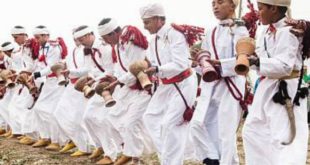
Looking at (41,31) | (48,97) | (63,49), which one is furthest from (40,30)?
(48,97)

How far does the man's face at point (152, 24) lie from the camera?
245 inches

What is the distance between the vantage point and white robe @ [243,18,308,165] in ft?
13.9

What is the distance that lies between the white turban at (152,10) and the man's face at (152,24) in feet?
0.15

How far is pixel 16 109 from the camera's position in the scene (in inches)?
410

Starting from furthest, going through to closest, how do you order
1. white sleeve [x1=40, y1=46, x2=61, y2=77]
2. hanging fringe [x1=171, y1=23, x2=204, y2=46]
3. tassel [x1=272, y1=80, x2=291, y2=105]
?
1. white sleeve [x1=40, y1=46, x2=61, y2=77]
2. hanging fringe [x1=171, y1=23, x2=204, y2=46]
3. tassel [x1=272, y1=80, x2=291, y2=105]

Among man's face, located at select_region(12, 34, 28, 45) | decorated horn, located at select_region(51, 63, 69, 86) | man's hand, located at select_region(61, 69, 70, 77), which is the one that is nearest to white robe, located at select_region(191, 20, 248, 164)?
man's hand, located at select_region(61, 69, 70, 77)

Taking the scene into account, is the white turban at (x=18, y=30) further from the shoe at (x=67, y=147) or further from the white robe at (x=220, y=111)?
the white robe at (x=220, y=111)

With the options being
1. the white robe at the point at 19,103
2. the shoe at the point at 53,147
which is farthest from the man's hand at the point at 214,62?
the white robe at the point at 19,103

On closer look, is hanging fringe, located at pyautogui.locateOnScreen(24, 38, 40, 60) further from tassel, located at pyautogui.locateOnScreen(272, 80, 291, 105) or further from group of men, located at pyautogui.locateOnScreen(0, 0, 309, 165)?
tassel, located at pyautogui.locateOnScreen(272, 80, 291, 105)

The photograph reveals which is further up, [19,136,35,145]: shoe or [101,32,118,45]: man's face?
[101,32,118,45]: man's face

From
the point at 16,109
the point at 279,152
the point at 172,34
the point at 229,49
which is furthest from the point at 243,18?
the point at 16,109

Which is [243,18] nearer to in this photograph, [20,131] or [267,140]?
[267,140]

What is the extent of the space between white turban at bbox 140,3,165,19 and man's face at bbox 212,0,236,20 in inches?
35.4

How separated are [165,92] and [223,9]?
121 centimetres
